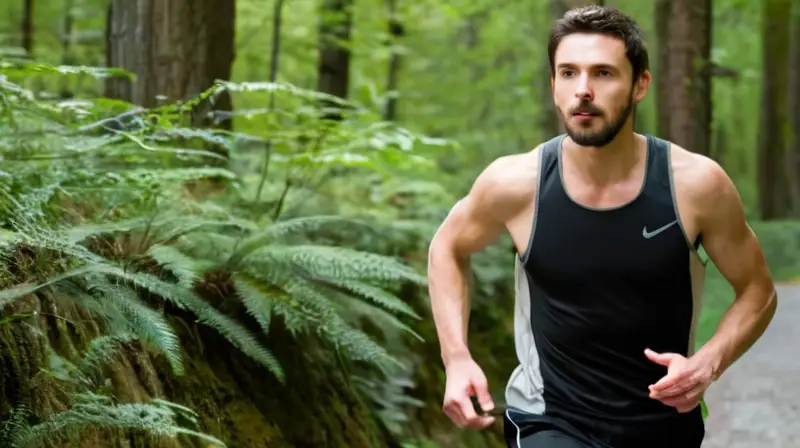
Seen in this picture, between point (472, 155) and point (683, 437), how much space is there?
12913mm

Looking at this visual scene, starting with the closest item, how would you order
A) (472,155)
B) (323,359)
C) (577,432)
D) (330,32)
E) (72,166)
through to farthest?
(577,432) → (72,166) → (323,359) → (330,32) → (472,155)

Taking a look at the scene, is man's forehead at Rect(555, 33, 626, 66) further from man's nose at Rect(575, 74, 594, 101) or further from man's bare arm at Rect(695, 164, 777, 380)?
man's bare arm at Rect(695, 164, 777, 380)

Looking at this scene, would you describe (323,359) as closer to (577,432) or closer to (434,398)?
(434,398)

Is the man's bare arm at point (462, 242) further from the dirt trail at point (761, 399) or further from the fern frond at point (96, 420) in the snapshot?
the dirt trail at point (761, 399)

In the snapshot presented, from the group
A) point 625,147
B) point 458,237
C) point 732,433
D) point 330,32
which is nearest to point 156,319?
point 458,237

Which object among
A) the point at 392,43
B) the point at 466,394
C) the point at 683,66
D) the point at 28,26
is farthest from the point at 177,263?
the point at 392,43

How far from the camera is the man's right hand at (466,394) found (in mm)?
2328

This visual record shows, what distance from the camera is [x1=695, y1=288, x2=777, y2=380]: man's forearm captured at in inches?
92.0

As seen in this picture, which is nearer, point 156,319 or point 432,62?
point 156,319

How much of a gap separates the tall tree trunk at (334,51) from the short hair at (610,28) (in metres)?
7.48

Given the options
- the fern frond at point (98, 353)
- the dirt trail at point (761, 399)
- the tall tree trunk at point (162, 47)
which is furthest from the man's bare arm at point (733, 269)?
the dirt trail at point (761, 399)

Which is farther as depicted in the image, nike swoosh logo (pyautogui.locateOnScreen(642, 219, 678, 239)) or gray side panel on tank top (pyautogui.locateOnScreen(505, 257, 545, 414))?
gray side panel on tank top (pyautogui.locateOnScreen(505, 257, 545, 414))

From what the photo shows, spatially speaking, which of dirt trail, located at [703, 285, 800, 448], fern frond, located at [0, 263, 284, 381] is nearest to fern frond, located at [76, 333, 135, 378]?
fern frond, located at [0, 263, 284, 381]

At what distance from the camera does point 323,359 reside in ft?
13.3
